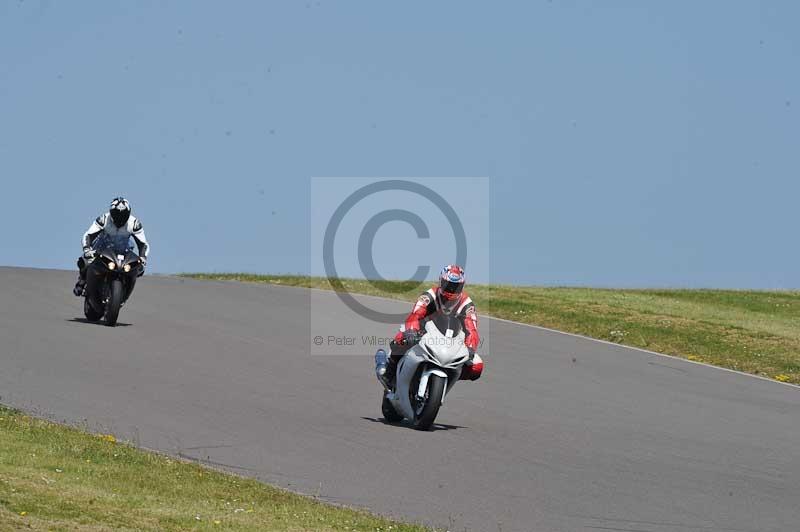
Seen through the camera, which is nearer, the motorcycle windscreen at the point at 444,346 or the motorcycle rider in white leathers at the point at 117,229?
the motorcycle windscreen at the point at 444,346

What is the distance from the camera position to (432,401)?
617 inches

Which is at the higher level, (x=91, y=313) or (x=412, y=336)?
(x=91, y=313)

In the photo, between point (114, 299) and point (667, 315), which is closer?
point (114, 299)

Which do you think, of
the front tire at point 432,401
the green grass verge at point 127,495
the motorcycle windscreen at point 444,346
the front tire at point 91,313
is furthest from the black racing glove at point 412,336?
the front tire at point 91,313

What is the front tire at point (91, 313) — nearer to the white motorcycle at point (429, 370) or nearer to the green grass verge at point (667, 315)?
the white motorcycle at point (429, 370)

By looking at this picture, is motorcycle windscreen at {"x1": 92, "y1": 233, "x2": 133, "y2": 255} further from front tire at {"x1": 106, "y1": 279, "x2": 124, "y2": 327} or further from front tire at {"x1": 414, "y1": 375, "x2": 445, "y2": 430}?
front tire at {"x1": 414, "y1": 375, "x2": 445, "y2": 430}

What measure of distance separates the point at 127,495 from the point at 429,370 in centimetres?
553

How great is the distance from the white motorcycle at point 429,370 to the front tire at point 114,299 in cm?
877

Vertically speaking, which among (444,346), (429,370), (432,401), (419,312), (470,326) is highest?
(419,312)

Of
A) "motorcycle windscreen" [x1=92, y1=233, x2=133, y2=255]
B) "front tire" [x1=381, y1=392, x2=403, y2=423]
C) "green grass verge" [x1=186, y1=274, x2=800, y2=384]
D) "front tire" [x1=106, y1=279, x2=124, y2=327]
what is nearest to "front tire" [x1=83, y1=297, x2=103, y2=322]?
"front tire" [x1=106, y1=279, x2=124, y2=327]

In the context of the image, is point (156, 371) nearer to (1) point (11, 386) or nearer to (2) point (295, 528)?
(1) point (11, 386)

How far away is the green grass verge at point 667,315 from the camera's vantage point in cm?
2788

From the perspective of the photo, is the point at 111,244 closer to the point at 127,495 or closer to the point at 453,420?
the point at 453,420

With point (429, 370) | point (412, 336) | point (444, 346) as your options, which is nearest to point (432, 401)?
point (429, 370)
